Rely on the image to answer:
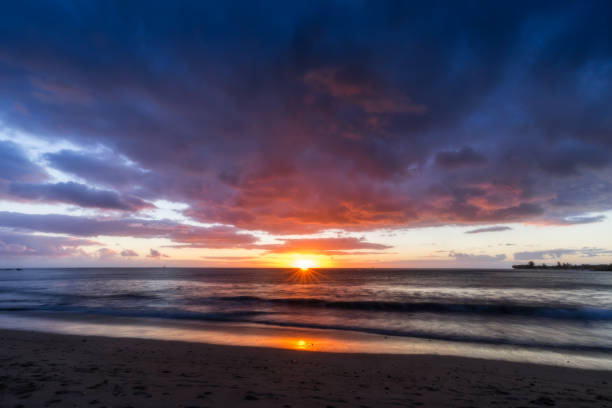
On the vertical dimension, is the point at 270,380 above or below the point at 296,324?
above

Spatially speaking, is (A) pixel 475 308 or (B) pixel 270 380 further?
(A) pixel 475 308

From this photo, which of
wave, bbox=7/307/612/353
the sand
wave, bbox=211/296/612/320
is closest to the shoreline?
wave, bbox=7/307/612/353

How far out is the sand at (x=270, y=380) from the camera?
7309mm

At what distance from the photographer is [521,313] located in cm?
2820

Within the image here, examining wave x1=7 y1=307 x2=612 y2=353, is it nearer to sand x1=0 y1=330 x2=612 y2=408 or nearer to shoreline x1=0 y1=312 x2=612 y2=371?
shoreline x1=0 y1=312 x2=612 y2=371

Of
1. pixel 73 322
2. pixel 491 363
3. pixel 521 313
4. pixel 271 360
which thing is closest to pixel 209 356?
pixel 271 360

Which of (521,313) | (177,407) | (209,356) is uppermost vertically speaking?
(177,407)

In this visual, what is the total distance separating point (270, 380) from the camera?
8.90 metres

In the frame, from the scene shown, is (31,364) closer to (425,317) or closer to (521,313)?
(425,317)

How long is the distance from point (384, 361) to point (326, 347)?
3582 millimetres

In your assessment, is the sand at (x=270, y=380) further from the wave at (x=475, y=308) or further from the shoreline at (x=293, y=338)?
the wave at (x=475, y=308)

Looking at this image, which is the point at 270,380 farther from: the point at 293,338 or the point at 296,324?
the point at 296,324

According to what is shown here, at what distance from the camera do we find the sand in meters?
7.31

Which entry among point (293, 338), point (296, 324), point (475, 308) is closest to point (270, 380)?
point (293, 338)
